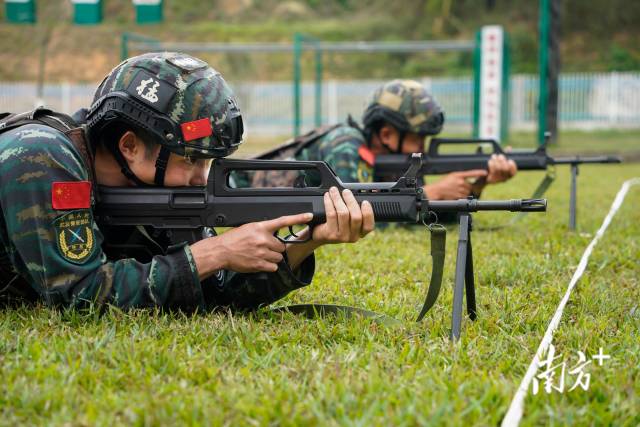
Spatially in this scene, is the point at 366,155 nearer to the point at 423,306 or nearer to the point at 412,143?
the point at 412,143

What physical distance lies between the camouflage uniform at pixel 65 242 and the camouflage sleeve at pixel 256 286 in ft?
0.28

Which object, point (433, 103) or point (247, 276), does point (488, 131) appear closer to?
point (433, 103)

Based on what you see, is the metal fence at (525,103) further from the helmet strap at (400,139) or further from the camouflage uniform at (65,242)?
the camouflage uniform at (65,242)

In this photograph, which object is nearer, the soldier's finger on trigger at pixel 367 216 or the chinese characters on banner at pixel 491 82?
the soldier's finger on trigger at pixel 367 216

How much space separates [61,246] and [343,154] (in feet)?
11.8

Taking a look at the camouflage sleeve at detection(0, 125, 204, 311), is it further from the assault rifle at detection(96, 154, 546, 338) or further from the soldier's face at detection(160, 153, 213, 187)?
the soldier's face at detection(160, 153, 213, 187)

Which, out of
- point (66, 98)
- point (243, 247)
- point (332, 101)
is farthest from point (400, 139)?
point (66, 98)

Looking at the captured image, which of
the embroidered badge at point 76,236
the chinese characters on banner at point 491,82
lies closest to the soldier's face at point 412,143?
the embroidered badge at point 76,236

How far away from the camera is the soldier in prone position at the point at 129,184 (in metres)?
3.00

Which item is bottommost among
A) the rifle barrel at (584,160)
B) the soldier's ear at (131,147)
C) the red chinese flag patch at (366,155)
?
the rifle barrel at (584,160)

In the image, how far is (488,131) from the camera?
54.5ft

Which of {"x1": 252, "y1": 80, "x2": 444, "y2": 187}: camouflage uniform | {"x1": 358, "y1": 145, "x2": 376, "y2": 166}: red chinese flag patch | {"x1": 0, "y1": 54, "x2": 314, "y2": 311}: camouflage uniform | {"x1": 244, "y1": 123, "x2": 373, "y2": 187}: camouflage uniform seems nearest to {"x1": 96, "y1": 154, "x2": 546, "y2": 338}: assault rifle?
{"x1": 0, "y1": 54, "x2": 314, "y2": 311}: camouflage uniform

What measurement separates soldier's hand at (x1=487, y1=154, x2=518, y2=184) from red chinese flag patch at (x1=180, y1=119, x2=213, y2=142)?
4.03 meters

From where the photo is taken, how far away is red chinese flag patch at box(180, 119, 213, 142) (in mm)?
3188
